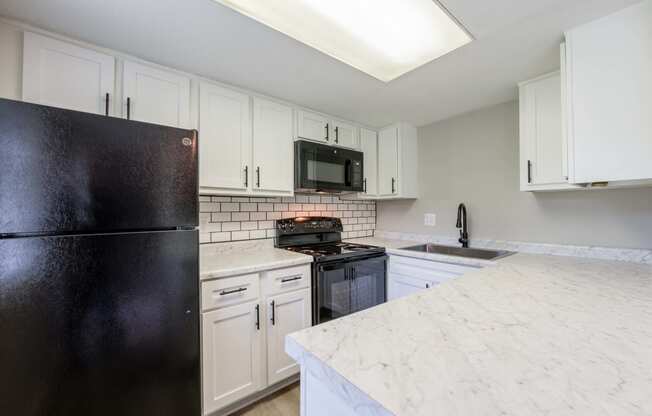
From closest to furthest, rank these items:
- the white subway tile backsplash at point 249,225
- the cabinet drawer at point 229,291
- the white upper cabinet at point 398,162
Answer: the cabinet drawer at point 229,291 → the white subway tile backsplash at point 249,225 → the white upper cabinet at point 398,162

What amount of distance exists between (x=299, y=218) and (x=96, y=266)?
158 centimetres

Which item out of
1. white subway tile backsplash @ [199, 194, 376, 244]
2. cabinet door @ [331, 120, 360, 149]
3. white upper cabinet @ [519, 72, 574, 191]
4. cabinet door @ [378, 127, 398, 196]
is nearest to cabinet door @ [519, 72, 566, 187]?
white upper cabinet @ [519, 72, 574, 191]

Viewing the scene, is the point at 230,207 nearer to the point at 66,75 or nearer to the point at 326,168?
the point at 326,168

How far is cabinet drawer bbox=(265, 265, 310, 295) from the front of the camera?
1705mm

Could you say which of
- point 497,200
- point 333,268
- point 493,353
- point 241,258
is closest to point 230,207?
point 241,258

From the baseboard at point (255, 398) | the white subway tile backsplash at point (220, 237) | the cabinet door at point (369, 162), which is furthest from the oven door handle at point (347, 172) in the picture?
the baseboard at point (255, 398)

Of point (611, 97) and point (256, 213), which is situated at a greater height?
point (611, 97)

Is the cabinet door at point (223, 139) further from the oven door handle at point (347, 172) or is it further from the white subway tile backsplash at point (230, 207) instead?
the oven door handle at point (347, 172)

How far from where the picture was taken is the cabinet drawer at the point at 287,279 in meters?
1.71

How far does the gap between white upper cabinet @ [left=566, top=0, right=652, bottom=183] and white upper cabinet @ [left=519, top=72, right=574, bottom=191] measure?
41 cm

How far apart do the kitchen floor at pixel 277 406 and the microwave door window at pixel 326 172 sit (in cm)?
155

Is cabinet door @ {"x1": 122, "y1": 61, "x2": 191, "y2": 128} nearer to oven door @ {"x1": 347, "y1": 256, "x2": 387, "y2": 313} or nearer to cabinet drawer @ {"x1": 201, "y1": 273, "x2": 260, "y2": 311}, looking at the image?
cabinet drawer @ {"x1": 201, "y1": 273, "x2": 260, "y2": 311}

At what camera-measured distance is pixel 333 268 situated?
1970 millimetres

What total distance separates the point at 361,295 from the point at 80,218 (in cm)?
180
